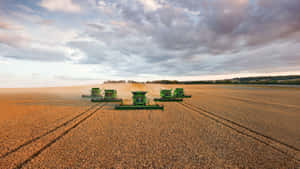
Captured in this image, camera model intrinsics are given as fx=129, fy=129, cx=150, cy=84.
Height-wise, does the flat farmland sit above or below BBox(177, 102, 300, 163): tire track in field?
above

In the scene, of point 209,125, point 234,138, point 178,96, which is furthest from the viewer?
point 178,96

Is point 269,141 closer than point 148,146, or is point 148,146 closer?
point 148,146

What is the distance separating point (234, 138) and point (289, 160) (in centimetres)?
165

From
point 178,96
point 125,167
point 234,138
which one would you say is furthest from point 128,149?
point 178,96

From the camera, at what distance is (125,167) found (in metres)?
3.50

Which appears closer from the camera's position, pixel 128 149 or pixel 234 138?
pixel 128 149

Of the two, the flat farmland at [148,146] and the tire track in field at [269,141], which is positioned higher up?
the flat farmland at [148,146]

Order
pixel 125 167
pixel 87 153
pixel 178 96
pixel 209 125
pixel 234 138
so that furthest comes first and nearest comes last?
pixel 178 96
pixel 209 125
pixel 234 138
pixel 87 153
pixel 125 167

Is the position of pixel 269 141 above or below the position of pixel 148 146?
below

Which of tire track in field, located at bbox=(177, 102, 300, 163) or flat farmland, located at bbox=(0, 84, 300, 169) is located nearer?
flat farmland, located at bbox=(0, 84, 300, 169)

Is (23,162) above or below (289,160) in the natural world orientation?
above

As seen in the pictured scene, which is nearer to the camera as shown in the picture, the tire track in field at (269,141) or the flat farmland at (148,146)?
the flat farmland at (148,146)

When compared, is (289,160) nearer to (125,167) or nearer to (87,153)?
(125,167)

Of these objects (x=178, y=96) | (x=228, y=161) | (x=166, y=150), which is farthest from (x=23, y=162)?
(x=178, y=96)
